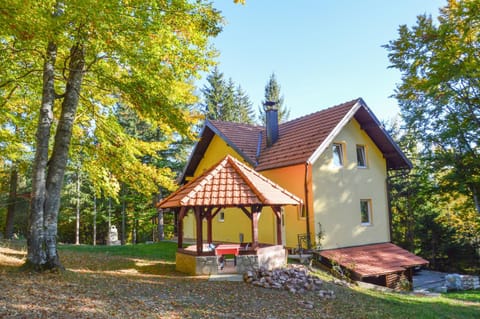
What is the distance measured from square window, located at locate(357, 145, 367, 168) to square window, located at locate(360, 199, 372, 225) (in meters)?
1.75

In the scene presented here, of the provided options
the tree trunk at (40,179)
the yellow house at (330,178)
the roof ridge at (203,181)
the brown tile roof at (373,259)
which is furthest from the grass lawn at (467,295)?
the tree trunk at (40,179)

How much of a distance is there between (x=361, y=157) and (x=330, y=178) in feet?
9.37

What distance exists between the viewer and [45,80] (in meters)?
8.38

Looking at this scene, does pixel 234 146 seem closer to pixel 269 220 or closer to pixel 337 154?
pixel 269 220

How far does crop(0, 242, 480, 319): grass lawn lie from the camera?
5848 mm

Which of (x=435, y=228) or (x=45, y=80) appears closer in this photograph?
(x=45, y=80)

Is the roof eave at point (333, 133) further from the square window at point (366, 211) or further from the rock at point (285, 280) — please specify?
the rock at point (285, 280)

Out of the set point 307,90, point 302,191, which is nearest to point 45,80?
point 302,191

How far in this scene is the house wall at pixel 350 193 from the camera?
14750 mm

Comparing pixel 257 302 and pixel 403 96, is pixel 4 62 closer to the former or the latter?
pixel 257 302

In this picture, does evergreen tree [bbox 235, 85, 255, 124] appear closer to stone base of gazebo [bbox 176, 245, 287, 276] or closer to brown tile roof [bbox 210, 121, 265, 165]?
brown tile roof [bbox 210, 121, 265, 165]

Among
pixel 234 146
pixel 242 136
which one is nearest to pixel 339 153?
pixel 234 146

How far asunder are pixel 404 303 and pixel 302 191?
19.7ft

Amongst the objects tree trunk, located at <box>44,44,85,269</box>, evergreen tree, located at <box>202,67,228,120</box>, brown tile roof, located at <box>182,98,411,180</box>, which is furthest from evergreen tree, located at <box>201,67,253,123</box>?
tree trunk, located at <box>44,44,85,269</box>
